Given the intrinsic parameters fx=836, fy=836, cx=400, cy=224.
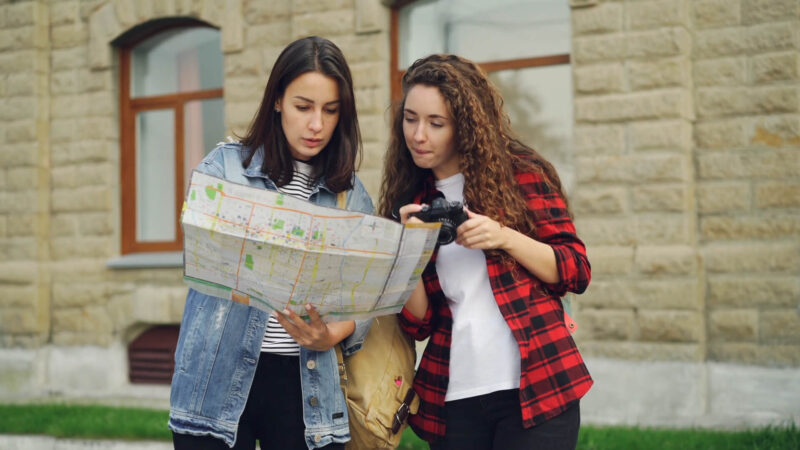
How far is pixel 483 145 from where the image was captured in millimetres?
2336

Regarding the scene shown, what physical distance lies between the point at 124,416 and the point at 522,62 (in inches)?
164

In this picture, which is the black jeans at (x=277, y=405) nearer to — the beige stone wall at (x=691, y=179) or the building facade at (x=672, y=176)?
the building facade at (x=672, y=176)

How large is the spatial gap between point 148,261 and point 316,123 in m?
5.99

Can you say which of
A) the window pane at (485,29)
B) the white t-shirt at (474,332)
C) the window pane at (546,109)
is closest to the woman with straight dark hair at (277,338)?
the white t-shirt at (474,332)

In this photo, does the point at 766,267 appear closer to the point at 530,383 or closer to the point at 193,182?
the point at 530,383

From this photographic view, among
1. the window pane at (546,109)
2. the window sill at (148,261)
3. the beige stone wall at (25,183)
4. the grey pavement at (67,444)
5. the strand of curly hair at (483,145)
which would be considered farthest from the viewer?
the beige stone wall at (25,183)

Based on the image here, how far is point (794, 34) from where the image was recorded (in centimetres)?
573

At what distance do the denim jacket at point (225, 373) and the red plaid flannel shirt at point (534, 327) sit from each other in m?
0.23

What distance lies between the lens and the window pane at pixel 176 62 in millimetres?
8273

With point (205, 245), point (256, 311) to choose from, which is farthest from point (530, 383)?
point (205, 245)

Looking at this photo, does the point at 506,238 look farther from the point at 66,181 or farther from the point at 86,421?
the point at 66,181

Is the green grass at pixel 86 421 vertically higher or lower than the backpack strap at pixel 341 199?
lower

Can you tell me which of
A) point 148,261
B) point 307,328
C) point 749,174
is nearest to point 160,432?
point 148,261

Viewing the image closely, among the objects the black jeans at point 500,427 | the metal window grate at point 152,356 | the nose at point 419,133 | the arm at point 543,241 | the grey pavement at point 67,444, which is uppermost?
the nose at point 419,133
